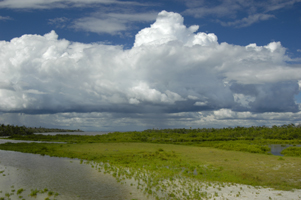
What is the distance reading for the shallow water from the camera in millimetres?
22656

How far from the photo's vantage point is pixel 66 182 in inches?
1086

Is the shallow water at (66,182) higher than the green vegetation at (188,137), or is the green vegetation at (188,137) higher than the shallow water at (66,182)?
the shallow water at (66,182)

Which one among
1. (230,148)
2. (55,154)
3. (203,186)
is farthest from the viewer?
(230,148)

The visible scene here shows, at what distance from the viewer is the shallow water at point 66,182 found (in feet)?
74.3

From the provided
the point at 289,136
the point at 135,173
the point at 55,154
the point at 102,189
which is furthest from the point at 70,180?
the point at 289,136

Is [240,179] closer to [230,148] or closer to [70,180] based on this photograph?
[70,180]

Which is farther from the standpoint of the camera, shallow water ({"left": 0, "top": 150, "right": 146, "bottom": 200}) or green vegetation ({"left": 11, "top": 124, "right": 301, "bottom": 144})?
green vegetation ({"left": 11, "top": 124, "right": 301, "bottom": 144})

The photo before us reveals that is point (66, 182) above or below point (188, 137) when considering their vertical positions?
above

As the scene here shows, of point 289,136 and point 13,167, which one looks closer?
point 13,167

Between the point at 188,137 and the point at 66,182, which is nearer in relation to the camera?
the point at 66,182

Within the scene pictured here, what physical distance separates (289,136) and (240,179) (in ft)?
346

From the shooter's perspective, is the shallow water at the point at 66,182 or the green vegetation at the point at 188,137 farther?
the green vegetation at the point at 188,137

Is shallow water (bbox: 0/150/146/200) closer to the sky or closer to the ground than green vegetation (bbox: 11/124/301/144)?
closer to the sky

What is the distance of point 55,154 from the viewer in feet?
169
